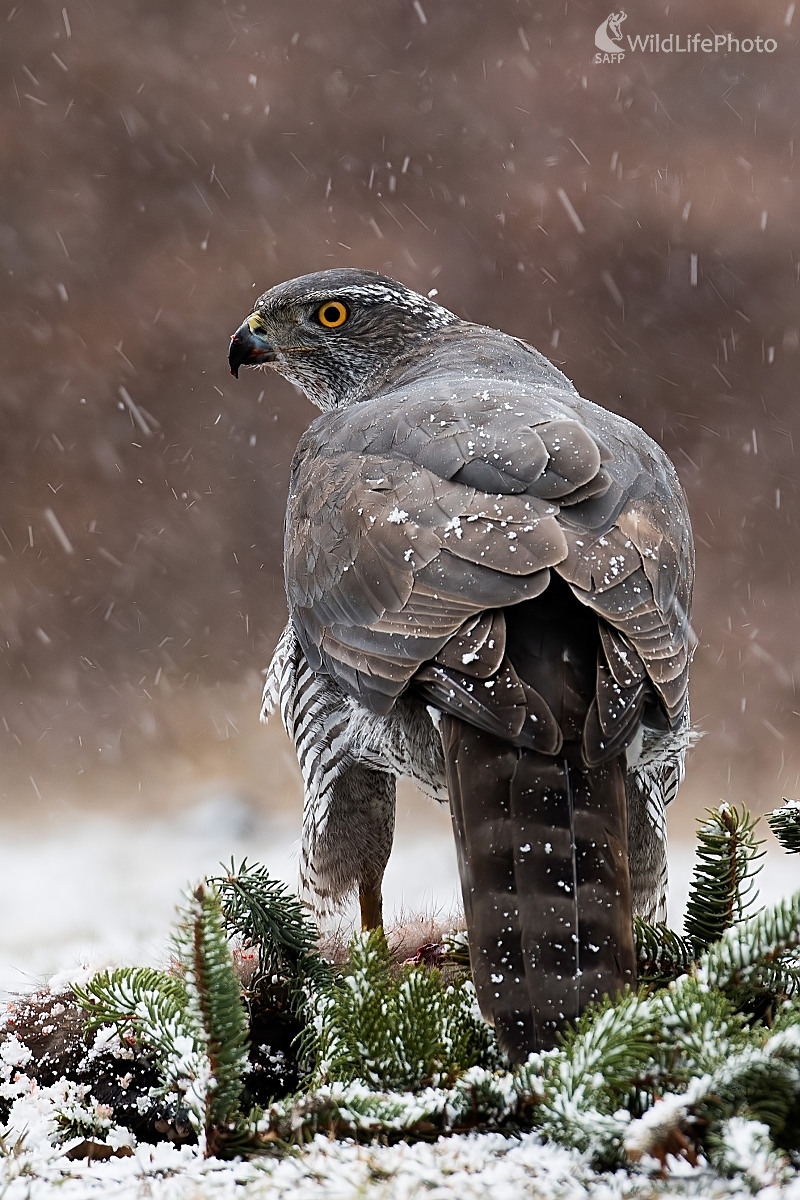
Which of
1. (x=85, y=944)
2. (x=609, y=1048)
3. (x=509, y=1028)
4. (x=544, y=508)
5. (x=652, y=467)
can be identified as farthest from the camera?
(x=85, y=944)

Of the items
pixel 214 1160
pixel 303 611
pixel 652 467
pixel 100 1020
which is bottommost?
pixel 214 1160

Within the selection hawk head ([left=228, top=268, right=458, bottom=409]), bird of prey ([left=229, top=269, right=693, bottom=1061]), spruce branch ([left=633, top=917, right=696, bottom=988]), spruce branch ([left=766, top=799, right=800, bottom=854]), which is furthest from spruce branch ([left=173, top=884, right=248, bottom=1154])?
hawk head ([left=228, top=268, right=458, bottom=409])

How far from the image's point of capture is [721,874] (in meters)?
0.98

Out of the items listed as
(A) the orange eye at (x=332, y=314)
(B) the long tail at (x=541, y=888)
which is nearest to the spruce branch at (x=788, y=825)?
(B) the long tail at (x=541, y=888)

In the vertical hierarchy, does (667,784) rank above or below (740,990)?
above

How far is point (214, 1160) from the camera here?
723mm

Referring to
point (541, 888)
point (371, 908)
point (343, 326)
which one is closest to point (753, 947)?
point (541, 888)

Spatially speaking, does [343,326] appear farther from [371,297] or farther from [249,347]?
[249,347]

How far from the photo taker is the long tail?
83cm

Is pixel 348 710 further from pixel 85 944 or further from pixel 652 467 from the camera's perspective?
pixel 85 944

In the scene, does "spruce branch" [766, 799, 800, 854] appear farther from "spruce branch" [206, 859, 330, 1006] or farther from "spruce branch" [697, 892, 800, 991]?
"spruce branch" [206, 859, 330, 1006]

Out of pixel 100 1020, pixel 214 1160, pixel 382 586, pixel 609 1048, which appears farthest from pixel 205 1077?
pixel 382 586

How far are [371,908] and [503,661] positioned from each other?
2.93 feet

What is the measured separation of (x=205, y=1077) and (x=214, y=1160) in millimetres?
53
